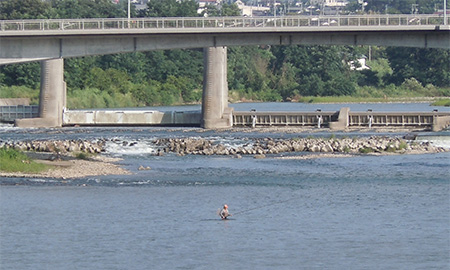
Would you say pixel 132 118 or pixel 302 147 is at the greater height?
pixel 132 118

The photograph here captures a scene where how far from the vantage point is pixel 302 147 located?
273ft

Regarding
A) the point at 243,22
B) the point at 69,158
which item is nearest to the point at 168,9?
the point at 243,22

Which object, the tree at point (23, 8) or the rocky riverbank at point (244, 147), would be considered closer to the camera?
the rocky riverbank at point (244, 147)

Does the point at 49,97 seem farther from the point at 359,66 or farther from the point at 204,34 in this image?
the point at 359,66

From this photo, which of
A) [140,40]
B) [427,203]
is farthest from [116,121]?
[427,203]

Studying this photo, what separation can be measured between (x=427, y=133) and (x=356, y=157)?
57.2 feet

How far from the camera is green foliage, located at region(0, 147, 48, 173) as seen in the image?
6588 centimetres

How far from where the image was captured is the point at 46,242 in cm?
4578

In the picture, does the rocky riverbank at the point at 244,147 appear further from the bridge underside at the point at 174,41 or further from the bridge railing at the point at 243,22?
the bridge railing at the point at 243,22

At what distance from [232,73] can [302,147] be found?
88.9m

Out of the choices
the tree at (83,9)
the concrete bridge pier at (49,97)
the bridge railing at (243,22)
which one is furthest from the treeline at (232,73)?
the bridge railing at (243,22)

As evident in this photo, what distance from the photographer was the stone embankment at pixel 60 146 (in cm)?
8125

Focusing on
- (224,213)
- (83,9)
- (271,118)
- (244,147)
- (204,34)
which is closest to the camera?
(224,213)

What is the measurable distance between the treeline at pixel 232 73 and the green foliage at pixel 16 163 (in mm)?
73310
